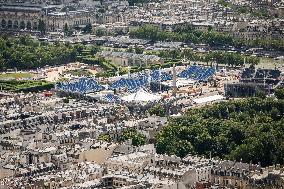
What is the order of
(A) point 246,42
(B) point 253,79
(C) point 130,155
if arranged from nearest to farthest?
1. (C) point 130,155
2. (B) point 253,79
3. (A) point 246,42

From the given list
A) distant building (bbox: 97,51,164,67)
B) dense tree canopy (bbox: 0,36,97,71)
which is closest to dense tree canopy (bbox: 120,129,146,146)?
distant building (bbox: 97,51,164,67)

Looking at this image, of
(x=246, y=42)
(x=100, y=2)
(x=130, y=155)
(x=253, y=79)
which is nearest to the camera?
(x=130, y=155)

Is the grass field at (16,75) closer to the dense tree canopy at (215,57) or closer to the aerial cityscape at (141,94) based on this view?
the aerial cityscape at (141,94)

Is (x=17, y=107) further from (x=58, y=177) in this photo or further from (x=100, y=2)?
(x=100, y=2)

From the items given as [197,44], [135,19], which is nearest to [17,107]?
[197,44]

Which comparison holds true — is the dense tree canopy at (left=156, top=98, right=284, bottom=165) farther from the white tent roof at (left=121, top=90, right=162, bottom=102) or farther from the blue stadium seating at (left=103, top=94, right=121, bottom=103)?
the blue stadium seating at (left=103, top=94, right=121, bottom=103)

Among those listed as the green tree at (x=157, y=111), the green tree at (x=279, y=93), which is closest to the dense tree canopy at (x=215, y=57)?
the green tree at (x=279, y=93)

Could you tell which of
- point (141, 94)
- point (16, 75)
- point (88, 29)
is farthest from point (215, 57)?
point (88, 29)
